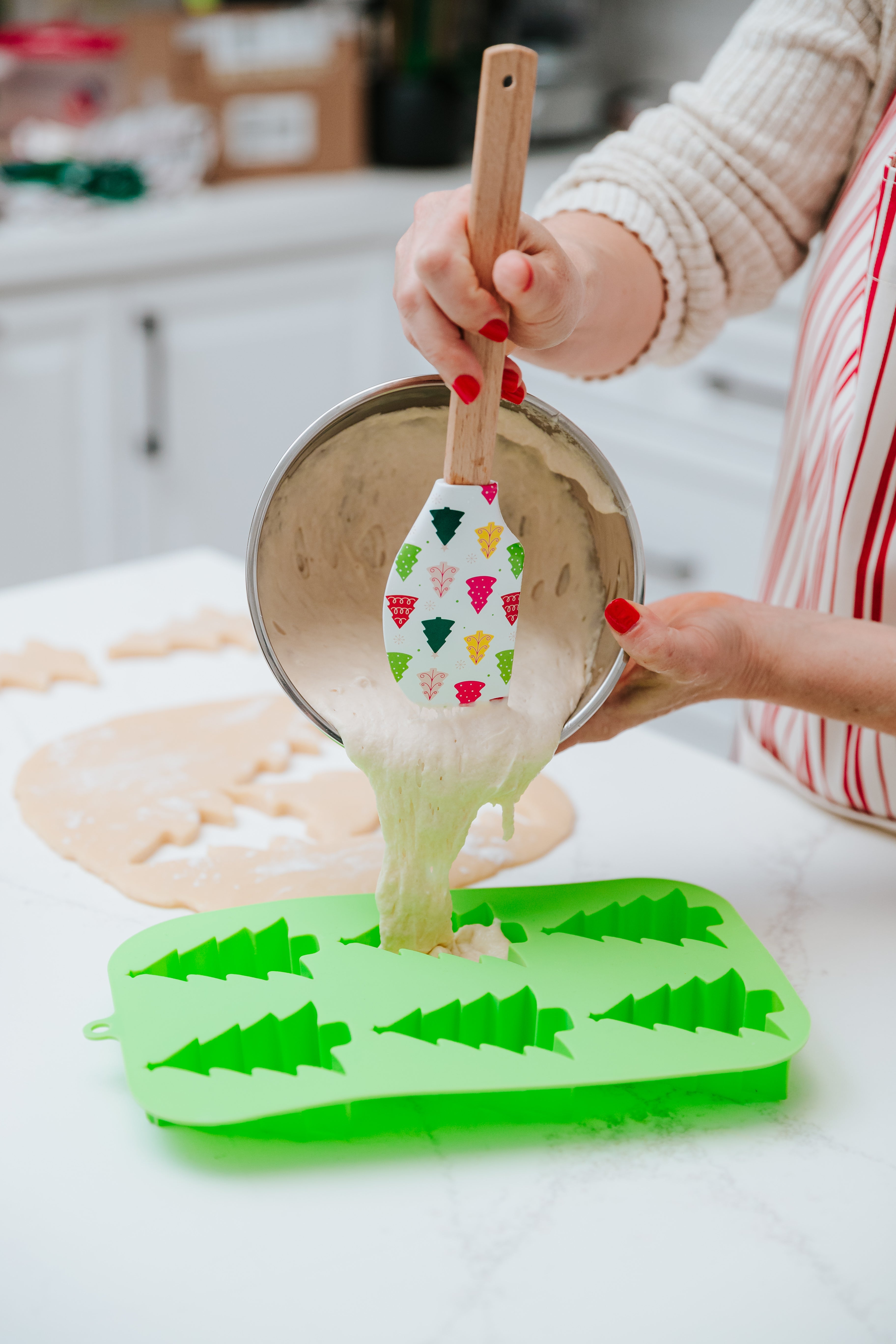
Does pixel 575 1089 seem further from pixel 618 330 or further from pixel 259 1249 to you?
pixel 618 330

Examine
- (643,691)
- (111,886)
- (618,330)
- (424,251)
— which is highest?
(424,251)

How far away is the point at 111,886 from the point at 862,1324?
50 cm

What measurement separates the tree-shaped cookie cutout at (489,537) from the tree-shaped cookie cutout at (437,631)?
40 mm

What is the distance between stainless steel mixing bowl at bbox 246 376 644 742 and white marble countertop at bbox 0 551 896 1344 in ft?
0.64

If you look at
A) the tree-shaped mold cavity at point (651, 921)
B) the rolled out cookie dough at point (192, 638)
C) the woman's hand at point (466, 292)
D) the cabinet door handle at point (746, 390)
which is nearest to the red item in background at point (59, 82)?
the cabinet door handle at point (746, 390)

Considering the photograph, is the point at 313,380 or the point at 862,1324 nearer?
the point at 862,1324

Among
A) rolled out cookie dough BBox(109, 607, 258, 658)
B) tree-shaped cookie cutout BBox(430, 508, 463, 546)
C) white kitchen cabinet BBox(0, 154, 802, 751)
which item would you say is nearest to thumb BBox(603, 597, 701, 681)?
tree-shaped cookie cutout BBox(430, 508, 463, 546)

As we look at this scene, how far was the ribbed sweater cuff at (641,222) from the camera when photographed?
3.11 ft

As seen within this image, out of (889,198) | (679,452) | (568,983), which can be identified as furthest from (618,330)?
(679,452)

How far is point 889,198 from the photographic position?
0.83 metres

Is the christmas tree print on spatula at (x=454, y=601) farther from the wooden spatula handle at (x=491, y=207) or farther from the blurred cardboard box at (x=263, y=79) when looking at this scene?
the blurred cardboard box at (x=263, y=79)

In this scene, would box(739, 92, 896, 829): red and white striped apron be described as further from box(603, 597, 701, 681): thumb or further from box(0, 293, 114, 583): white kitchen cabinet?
box(0, 293, 114, 583): white kitchen cabinet

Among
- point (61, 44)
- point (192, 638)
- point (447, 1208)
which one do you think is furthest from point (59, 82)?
point (447, 1208)

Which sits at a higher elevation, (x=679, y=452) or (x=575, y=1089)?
(x=575, y=1089)
